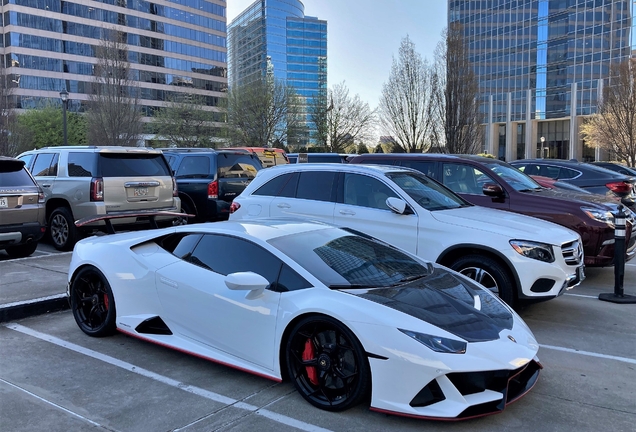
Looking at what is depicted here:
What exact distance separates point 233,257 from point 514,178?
5.72 meters

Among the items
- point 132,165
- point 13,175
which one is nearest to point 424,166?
point 132,165

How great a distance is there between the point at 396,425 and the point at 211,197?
348 inches

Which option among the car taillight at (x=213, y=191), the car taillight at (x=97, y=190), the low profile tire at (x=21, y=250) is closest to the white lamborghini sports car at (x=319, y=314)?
the car taillight at (x=97, y=190)

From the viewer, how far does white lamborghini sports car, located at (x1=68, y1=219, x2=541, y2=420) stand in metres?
3.37

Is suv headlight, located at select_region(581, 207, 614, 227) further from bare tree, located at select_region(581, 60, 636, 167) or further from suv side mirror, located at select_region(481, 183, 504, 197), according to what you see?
bare tree, located at select_region(581, 60, 636, 167)

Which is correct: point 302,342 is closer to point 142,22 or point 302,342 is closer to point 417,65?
point 417,65

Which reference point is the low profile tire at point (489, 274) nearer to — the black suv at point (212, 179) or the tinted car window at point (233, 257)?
the tinted car window at point (233, 257)

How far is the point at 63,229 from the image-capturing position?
1005 centimetres

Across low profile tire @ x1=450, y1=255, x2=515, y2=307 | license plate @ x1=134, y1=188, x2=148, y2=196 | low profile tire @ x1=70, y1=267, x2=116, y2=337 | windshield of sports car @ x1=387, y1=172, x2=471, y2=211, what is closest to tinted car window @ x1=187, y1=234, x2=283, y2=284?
low profile tire @ x1=70, y1=267, x2=116, y2=337

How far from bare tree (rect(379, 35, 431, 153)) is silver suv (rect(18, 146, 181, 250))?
61.7 feet

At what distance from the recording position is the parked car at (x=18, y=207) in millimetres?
8625

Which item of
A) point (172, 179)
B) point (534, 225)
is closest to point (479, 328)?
point (534, 225)

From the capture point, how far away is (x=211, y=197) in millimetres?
11664

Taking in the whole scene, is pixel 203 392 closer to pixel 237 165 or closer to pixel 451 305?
pixel 451 305
